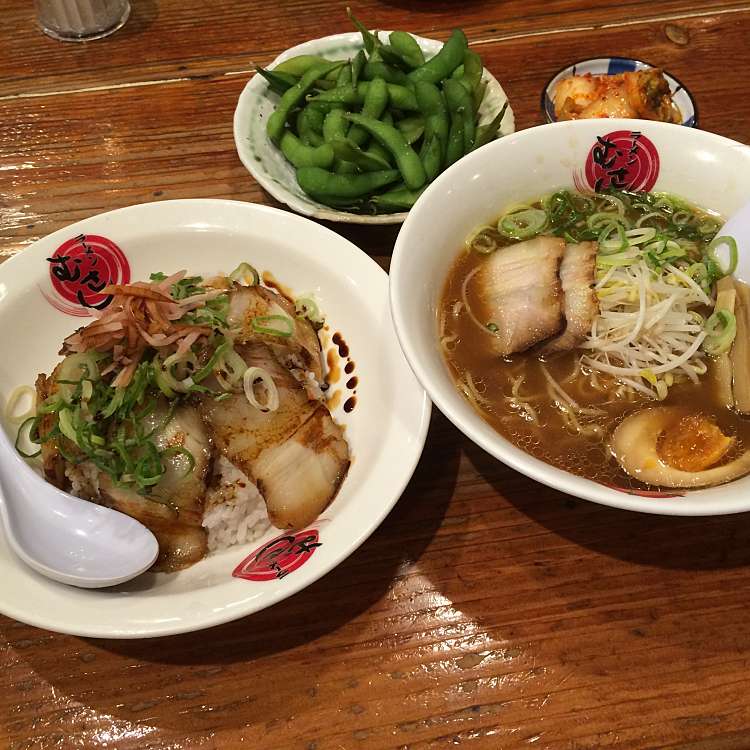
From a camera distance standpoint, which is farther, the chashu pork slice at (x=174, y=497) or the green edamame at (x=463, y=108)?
the green edamame at (x=463, y=108)

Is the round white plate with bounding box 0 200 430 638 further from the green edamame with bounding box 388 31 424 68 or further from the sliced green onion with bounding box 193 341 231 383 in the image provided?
the green edamame with bounding box 388 31 424 68

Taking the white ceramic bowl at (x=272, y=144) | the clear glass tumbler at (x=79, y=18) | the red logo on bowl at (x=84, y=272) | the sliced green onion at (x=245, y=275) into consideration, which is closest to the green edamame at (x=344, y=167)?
the white ceramic bowl at (x=272, y=144)

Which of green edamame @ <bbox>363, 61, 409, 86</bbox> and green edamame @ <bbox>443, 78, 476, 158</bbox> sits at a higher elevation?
green edamame @ <bbox>363, 61, 409, 86</bbox>

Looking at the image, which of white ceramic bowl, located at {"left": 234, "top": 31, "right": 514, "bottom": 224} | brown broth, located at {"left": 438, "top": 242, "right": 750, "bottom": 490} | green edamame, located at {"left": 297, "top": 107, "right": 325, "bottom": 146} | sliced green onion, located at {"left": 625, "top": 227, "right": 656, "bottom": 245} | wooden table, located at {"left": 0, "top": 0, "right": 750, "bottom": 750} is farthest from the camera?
green edamame, located at {"left": 297, "top": 107, "right": 325, "bottom": 146}

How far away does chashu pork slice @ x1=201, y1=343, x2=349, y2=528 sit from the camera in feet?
5.02

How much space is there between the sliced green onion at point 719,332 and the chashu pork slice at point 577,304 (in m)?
0.27

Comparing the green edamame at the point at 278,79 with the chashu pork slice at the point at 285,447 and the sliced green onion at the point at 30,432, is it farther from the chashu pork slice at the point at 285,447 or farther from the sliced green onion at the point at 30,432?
the sliced green onion at the point at 30,432

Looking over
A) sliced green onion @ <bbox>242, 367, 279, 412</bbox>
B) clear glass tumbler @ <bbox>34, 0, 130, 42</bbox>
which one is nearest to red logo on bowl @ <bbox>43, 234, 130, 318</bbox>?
sliced green onion @ <bbox>242, 367, 279, 412</bbox>

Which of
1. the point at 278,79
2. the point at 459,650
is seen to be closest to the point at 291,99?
the point at 278,79

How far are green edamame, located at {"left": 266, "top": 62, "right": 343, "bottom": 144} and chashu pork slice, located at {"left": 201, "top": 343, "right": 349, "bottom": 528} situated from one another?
3.27ft

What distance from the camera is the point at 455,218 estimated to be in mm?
1662

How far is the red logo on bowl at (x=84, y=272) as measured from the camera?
6.23 feet

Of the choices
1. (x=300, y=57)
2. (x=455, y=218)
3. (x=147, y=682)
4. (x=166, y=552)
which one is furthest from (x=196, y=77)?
(x=147, y=682)

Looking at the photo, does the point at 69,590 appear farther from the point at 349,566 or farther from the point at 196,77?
the point at 196,77
